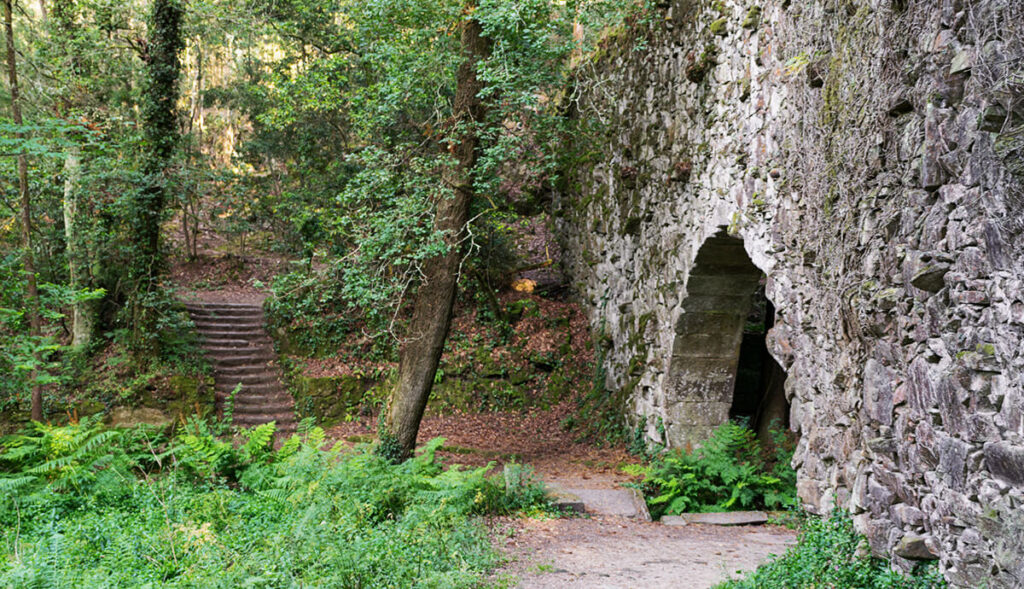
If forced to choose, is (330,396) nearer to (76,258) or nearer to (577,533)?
(76,258)

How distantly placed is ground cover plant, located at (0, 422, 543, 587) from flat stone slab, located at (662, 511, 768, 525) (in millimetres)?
1363

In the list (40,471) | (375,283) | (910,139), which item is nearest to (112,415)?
(40,471)

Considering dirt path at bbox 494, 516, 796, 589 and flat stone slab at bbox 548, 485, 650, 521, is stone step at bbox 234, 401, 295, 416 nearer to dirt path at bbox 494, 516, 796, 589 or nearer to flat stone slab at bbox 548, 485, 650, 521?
flat stone slab at bbox 548, 485, 650, 521

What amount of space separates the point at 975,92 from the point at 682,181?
4.65 m

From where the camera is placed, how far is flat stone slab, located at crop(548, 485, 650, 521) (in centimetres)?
672

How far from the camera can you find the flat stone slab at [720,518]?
262 inches

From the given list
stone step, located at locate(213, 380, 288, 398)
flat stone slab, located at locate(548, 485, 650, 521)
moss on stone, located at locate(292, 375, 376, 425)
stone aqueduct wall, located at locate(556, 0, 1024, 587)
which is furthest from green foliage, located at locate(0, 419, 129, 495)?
stone aqueduct wall, located at locate(556, 0, 1024, 587)

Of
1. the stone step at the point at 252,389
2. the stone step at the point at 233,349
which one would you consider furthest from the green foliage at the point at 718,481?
the stone step at the point at 233,349

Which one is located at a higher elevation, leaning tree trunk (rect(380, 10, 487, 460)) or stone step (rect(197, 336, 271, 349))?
leaning tree trunk (rect(380, 10, 487, 460))

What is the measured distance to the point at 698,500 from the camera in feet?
23.1

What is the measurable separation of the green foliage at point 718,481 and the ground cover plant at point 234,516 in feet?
4.54

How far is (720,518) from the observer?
6699 millimetres

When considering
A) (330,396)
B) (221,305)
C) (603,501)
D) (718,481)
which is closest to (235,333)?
(221,305)

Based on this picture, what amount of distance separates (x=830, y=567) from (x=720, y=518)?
8.53ft
